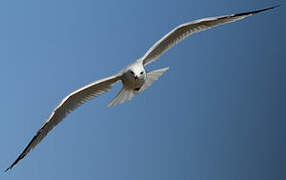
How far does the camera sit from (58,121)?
4.50 meters

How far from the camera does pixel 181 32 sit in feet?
15.9

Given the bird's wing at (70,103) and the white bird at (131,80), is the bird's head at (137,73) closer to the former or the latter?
the white bird at (131,80)

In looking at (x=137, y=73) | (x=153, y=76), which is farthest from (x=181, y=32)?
(x=137, y=73)

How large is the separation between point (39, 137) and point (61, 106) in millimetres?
343

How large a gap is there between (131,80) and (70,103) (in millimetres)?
704

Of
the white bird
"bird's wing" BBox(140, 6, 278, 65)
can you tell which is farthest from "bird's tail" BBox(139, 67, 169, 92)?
"bird's wing" BBox(140, 6, 278, 65)

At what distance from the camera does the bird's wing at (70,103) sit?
434 cm

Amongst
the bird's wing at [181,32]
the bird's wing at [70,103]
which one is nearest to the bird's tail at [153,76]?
the bird's wing at [181,32]

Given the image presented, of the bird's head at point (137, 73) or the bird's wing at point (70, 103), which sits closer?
the bird's head at point (137, 73)

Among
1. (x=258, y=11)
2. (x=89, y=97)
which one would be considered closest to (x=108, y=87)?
(x=89, y=97)

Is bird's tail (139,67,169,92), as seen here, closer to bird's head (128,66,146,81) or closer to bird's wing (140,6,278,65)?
bird's wing (140,6,278,65)

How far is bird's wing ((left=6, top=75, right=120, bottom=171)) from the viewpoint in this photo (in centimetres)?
434

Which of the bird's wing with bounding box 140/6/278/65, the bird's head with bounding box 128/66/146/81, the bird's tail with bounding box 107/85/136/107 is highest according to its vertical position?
the bird's wing with bounding box 140/6/278/65

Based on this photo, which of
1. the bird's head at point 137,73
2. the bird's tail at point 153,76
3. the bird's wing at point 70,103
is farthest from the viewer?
the bird's tail at point 153,76
